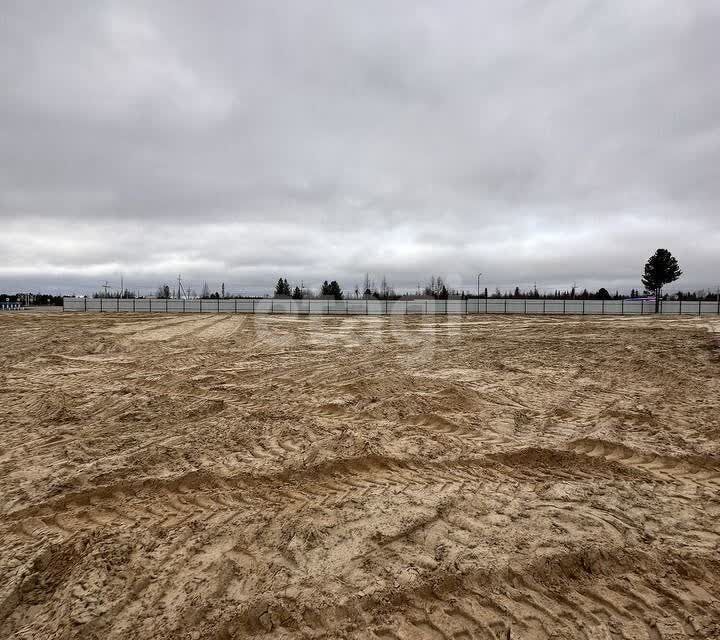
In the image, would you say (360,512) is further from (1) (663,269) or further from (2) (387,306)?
(1) (663,269)

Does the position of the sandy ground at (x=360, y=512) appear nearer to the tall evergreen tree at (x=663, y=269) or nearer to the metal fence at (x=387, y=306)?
the metal fence at (x=387, y=306)

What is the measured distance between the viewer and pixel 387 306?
4562 cm

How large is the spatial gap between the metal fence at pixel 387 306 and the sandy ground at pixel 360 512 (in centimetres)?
3802

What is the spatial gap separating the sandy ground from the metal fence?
125 feet

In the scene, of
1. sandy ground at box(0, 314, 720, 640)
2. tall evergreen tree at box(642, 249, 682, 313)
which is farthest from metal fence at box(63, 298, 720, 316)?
sandy ground at box(0, 314, 720, 640)

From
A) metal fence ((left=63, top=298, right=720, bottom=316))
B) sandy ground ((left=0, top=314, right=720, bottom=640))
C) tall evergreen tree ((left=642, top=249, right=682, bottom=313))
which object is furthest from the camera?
tall evergreen tree ((left=642, top=249, right=682, bottom=313))

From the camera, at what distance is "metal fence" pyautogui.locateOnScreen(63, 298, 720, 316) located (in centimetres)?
4559

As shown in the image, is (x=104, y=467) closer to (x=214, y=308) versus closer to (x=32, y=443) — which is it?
(x=32, y=443)

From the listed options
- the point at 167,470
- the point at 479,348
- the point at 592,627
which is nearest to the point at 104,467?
the point at 167,470

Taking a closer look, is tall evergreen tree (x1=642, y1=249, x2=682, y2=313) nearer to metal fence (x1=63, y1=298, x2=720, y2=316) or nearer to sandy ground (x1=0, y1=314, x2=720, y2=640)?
metal fence (x1=63, y1=298, x2=720, y2=316)

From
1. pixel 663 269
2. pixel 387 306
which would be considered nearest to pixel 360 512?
pixel 387 306

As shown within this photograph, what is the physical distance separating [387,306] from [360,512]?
1670 inches

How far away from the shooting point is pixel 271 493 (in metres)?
3.81

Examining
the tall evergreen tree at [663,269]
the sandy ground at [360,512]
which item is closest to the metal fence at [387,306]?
the tall evergreen tree at [663,269]
